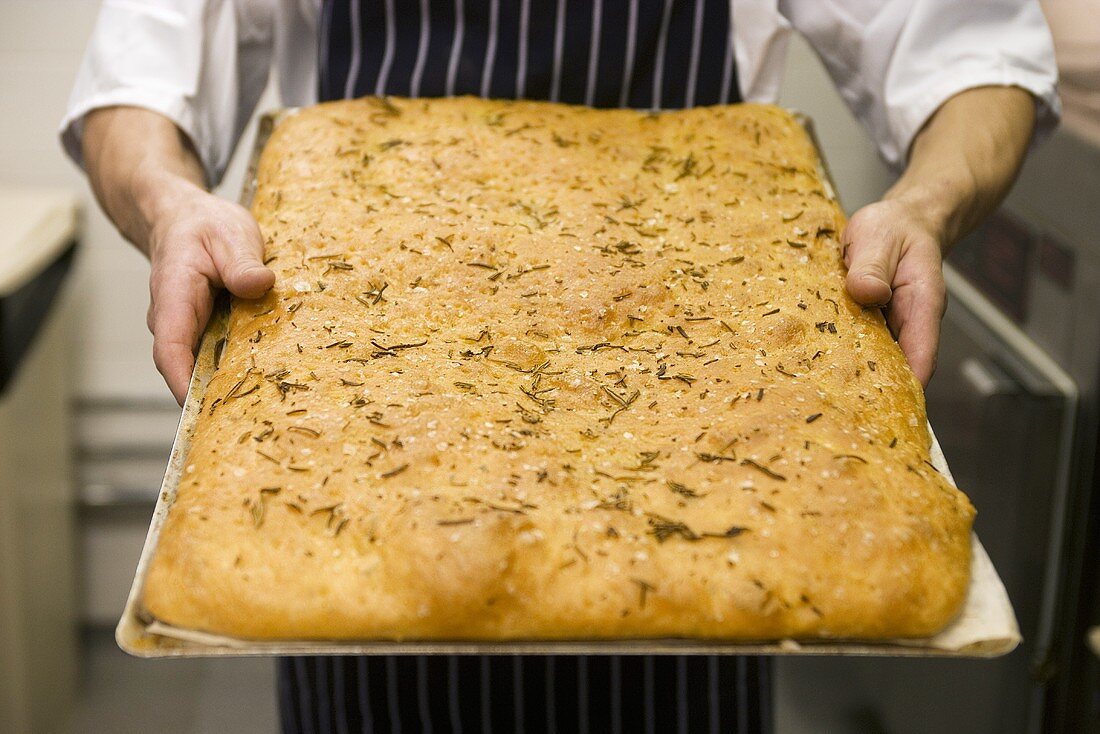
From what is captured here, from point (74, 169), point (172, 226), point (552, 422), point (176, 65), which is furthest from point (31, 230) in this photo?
point (552, 422)

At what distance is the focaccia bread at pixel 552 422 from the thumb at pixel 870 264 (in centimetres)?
2

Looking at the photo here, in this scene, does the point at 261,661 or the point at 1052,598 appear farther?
the point at 261,661

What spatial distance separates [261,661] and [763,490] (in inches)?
93.3

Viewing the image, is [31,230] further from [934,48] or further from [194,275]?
[934,48]

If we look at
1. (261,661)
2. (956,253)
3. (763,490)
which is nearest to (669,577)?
(763,490)

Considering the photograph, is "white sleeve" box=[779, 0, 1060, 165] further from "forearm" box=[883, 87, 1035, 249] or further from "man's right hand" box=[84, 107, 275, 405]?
"man's right hand" box=[84, 107, 275, 405]

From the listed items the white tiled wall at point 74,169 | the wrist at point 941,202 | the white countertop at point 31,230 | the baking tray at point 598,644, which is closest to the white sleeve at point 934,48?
the wrist at point 941,202

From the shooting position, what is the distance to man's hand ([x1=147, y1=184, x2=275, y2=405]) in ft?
3.36

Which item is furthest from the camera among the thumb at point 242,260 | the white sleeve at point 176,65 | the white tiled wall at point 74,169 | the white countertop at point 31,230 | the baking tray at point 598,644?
the white tiled wall at point 74,169

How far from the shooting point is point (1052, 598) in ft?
6.73

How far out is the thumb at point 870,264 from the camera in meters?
1.04

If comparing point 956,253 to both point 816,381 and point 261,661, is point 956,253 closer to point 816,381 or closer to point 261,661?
point 816,381

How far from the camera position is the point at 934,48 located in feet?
4.60

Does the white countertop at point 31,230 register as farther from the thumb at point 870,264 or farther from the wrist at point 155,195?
the thumb at point 870,264
